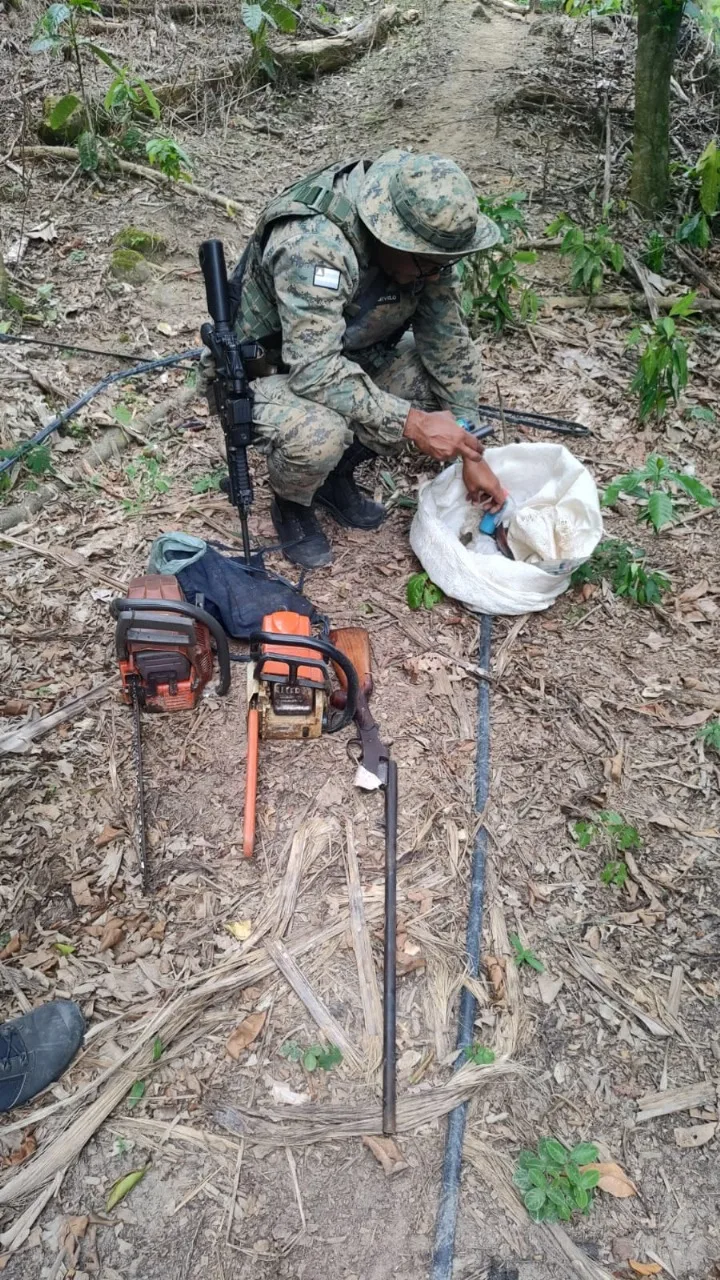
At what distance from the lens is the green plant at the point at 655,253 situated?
15.3 ft

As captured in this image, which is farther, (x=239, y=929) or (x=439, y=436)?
(x=439, y=436)

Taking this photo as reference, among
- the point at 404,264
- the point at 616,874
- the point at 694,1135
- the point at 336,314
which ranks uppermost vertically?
the point at 404,264

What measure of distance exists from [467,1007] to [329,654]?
1031 millimetres

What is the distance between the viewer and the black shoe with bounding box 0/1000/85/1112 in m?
1.88

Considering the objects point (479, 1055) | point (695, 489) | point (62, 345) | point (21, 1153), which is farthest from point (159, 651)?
point (62, 345)

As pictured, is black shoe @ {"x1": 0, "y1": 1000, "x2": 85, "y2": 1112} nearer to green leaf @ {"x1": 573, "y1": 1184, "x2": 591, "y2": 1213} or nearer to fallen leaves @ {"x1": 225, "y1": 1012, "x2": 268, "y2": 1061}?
fallen leaves @ {"x1": 225, "y1": 1012, "x2": 268, "y2": 1061}

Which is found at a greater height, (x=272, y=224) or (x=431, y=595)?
(x=272, y=224)

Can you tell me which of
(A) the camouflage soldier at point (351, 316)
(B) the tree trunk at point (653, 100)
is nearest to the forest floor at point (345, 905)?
(A) the camouflage soldier at point (351, 316)

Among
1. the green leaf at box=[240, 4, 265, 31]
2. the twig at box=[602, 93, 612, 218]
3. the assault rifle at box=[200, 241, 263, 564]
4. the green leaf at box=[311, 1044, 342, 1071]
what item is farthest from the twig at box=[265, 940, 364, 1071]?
the green leaf at box=[240, 4, 265, 31]

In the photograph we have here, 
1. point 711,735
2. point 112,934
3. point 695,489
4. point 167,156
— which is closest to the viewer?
point 112,934

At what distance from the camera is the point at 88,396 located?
398 centimetres

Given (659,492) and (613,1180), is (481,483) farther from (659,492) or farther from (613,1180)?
(613,1180)

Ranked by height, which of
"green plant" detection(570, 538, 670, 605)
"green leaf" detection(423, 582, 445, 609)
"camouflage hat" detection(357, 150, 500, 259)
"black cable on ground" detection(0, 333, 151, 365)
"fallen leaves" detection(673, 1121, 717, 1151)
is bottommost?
"fallen leaves" detection(673, 1121, 717, 1151)

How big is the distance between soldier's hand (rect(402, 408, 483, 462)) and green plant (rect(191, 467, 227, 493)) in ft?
3.80
